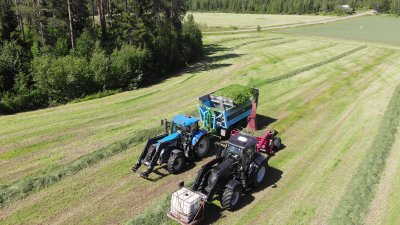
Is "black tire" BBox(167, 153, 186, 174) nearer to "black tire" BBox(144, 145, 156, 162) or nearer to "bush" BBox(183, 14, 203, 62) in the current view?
"black tire" BBox(144, 145, 156, 162)

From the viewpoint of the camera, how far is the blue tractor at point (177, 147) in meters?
14.9

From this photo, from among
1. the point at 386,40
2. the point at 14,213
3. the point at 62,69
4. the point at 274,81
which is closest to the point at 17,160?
the point at 14,213

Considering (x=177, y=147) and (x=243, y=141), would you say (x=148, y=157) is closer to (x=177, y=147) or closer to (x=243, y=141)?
(x=177, y=147)

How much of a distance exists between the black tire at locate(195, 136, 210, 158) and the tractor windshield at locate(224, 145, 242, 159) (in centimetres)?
268

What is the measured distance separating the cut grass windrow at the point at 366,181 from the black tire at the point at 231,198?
3460 mm

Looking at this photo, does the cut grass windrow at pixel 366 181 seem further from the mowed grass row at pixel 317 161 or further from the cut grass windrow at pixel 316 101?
the cut grass windrow at pixel 316 101

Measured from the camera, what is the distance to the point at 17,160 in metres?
16.5

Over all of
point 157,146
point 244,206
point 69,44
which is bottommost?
point 244,206

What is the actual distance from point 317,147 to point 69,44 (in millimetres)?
23202

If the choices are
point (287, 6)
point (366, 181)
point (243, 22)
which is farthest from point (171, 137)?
point (287, 6)

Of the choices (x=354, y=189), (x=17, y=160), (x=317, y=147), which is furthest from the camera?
(x=317, y=147)

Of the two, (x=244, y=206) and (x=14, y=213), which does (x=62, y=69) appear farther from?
(x=244, y=206)

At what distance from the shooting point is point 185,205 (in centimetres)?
1141

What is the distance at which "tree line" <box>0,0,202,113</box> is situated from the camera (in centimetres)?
2495
